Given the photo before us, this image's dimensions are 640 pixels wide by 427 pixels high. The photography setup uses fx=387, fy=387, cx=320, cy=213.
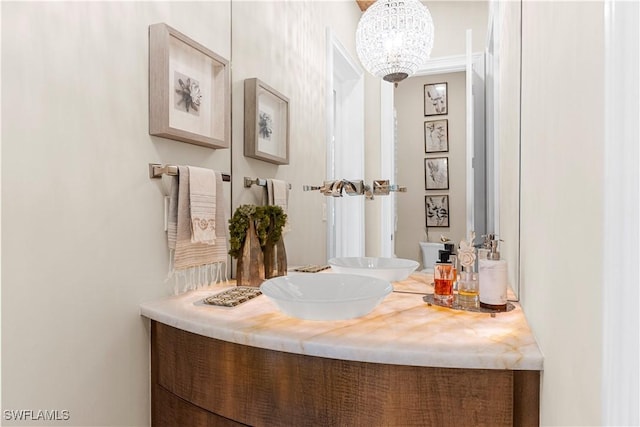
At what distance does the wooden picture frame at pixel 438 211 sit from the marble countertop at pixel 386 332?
0.33 metres

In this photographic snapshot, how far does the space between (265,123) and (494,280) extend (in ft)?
3.54

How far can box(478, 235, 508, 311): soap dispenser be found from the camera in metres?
1.01

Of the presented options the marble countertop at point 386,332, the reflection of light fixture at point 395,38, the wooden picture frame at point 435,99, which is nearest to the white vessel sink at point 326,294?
the marble countertop at point 386,332

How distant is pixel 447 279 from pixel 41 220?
3.50 feet

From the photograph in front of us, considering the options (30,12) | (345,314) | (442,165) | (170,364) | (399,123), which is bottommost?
(170,364)

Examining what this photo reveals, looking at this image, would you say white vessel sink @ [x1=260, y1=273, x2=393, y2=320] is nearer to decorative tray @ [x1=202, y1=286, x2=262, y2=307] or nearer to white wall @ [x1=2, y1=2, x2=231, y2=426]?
decorative tray @ [x1=202, y1=286, x2=262, y2=307]

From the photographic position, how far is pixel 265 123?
164 cm

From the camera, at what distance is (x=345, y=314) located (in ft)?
3.10

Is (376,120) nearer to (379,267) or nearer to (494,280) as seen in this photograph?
(379,267)

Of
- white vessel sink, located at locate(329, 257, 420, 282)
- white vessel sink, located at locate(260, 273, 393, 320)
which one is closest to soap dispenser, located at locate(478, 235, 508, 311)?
white vessel sink, located at locate(260, 273, 393, 320)

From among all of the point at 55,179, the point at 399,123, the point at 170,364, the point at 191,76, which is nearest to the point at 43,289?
the point at 55,179

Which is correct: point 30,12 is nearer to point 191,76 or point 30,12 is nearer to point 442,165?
point 191,76

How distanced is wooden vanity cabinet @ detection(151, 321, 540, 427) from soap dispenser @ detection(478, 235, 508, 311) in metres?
0.28

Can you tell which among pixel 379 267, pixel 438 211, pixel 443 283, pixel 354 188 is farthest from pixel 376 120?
pixel 443 283
